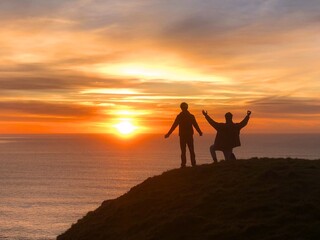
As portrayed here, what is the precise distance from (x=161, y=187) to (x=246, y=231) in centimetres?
830

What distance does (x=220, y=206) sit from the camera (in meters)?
21.0

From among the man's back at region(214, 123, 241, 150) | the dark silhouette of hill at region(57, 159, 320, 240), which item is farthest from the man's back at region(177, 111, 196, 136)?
the dark silhouette of hill at region(57, 159, 320, 240)

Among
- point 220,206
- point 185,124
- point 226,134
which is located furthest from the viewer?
point 226,134

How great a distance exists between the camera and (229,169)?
83.0 feet

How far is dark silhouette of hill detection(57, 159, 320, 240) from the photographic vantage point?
18641 mm

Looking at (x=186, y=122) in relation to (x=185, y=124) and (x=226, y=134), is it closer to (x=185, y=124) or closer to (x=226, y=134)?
(x=185, y=124)

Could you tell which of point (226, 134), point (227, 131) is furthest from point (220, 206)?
point (227, 131)

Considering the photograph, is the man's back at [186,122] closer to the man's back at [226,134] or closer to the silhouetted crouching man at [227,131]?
the silhouetted crouching man at [227,131]

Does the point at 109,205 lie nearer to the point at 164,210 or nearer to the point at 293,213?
the point at 164,210

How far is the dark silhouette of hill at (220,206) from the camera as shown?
1864cm

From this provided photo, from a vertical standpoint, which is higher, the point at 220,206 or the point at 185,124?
the point at 185,124

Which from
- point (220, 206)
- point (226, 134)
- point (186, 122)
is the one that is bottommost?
point (220, 206)

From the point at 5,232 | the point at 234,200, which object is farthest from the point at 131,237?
A: the point at 5,232

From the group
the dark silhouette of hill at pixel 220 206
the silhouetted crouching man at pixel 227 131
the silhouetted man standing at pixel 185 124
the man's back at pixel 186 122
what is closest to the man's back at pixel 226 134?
the silhouetted crouching man at pixel 227 131
